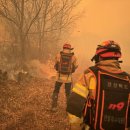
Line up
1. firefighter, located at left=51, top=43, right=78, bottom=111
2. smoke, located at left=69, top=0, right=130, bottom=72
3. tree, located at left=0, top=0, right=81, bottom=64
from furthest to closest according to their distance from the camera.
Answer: smoke, located at left=69, top=0, right=130, bottom=72
tree, located at left=0, top=0, right=81, bottom=64
firefighter, located at left=51, top=43, right=78, bottom=111

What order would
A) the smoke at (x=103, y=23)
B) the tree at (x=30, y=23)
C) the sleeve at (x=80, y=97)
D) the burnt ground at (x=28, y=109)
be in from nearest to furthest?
the sleeve at (x=80, y=97) < the burnt ground at (x=28, y=109) < the tree at (x=30, y=23) < the smoke at (x=103, y=23)

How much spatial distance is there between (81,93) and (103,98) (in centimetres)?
31

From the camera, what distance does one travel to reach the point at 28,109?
8.75m

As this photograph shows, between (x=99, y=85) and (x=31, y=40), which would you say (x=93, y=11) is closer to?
(x=31, y=40)

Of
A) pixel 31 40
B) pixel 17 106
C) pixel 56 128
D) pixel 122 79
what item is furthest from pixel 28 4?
pixel 122 79

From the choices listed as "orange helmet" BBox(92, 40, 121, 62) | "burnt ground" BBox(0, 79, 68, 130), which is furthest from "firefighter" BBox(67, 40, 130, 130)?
"burnt ground" BBox(0, 79, 68, 130)

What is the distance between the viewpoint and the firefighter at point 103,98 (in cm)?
331

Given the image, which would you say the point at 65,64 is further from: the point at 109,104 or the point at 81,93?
the point at 109,104

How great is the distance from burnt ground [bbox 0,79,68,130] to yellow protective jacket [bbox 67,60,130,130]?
13.6ft

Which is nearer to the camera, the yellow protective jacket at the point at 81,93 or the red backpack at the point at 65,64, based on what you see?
the yellow protective jacket at the point at 81,93

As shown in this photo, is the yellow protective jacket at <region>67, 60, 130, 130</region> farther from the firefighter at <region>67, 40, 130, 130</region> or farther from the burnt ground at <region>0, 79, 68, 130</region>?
the burnt ground at <region>0, 79, 68, 130</region>

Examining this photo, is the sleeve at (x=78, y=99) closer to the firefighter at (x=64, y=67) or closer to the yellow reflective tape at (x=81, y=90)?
the yellow reflective tape at (x=81, y=90)

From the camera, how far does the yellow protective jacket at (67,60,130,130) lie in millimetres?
3402

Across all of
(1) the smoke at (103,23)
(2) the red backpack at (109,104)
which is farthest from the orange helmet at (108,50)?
(1) the smoke at (103,23)
